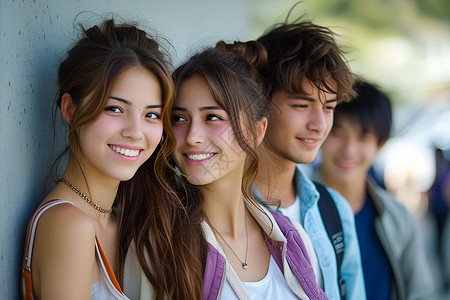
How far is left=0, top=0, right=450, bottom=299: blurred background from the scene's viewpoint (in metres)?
1.46

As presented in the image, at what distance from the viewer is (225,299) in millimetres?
1694

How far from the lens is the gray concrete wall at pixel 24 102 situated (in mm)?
1396

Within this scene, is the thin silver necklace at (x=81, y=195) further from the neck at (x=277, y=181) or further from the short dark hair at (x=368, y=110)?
the short dark hair at (x=368, y=110)

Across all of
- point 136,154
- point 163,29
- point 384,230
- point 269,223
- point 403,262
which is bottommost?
point 403,262

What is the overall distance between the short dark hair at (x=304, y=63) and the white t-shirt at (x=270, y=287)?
90 centimetres

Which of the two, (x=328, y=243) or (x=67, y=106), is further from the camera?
(x=328, y=243)

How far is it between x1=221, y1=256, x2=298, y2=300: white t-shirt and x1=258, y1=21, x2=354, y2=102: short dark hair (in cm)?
90

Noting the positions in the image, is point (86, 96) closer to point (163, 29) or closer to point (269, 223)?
point (269, 223)

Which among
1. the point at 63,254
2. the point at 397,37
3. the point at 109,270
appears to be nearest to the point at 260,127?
the point at 109,270

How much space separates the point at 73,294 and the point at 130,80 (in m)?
0.73

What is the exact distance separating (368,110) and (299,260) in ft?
5.63

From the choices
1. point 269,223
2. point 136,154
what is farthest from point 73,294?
point 269,223

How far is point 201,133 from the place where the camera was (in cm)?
179

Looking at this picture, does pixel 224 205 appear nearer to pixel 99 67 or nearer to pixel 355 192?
pixel 99 67
